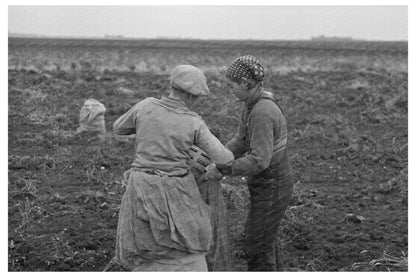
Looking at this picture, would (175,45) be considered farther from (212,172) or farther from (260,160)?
(260,160)

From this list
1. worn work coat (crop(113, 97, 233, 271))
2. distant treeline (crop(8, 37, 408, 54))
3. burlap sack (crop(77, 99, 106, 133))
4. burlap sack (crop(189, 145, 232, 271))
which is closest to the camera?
worn work coat (crop(113, 97, 233, 271))

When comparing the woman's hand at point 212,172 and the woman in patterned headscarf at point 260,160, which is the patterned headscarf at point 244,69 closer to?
the woman in patterned headscarf at point 260,160

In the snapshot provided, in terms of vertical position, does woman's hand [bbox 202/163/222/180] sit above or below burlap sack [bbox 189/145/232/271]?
above

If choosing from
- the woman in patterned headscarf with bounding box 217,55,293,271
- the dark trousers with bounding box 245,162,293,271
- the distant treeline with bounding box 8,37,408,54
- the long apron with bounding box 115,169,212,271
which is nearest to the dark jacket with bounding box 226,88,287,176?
the woman in patterned headscarf with bounding box 217,55,293,271

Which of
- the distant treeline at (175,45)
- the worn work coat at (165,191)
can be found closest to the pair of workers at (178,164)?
the worn work coat at (165,191)

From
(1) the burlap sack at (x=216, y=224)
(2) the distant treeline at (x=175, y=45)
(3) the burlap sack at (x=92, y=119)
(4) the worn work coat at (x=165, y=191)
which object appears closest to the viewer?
(4) the worn work coat at (x=165, y=191)

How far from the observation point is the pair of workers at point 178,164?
392 centimetres

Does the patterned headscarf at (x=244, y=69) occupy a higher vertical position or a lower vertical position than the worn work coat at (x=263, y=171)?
higher

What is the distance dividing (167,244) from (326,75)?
58.5 feet

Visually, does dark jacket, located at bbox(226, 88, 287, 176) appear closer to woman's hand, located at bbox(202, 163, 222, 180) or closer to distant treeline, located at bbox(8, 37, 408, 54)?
woman's hand, located at bbox(202, 163, 222, 180)

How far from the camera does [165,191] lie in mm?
3928

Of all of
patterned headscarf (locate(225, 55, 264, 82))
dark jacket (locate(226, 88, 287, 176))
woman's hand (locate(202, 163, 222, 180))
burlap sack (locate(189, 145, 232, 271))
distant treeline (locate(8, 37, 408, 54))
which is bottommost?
burlap sack (locate(189, 145, 232, 271))

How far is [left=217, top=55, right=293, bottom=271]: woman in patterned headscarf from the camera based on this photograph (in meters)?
4.07

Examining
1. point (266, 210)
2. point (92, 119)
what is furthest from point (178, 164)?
point (92, 119)
